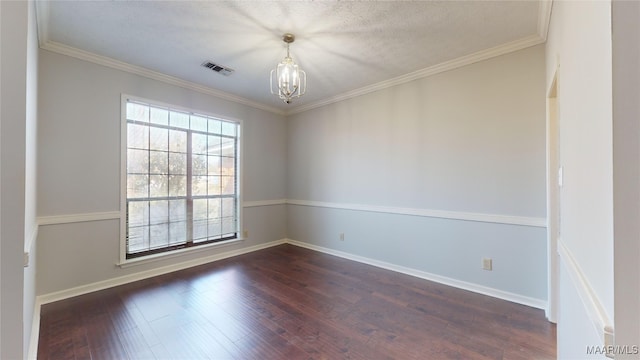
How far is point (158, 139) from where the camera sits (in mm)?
3566

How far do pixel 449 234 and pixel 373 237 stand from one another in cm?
107

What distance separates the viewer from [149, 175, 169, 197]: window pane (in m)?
3.51

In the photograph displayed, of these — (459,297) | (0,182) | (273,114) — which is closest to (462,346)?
(459,297)

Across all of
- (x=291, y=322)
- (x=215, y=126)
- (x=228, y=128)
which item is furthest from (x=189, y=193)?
(x=291, y=322)

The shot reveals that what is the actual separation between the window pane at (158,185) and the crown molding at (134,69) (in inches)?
51.1

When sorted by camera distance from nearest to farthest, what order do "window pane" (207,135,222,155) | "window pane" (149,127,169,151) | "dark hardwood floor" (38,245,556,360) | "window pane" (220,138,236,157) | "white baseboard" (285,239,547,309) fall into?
"dark hardwood floor" (38,245,556,360), "white baseboard" (285,239,547,309), "window pane" (149,127,169,151), "window pane" (207,135,222,155), "window pane" (220,138,236,157)

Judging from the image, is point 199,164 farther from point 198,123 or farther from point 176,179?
point 198,123

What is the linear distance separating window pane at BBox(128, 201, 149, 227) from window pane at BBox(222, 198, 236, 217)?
112cm

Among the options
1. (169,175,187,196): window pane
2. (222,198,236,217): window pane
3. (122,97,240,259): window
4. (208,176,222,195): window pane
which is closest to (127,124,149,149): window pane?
(122,97,240,259): window

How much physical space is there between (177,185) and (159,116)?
3.17 feet

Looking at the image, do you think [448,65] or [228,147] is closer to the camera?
[448,65]

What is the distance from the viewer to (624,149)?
48 cm

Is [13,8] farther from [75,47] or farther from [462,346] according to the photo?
[462,346]

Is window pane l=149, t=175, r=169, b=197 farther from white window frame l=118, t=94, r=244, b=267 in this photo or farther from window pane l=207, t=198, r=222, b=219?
window pane l=207, t=198, r=222, b=219
